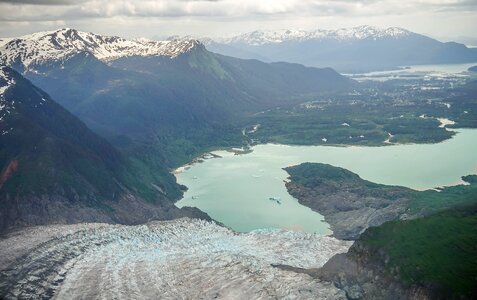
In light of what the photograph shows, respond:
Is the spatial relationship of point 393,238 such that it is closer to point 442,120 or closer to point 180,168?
point 180,168

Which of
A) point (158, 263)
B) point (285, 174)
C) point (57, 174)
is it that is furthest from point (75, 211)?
point (285, 174)

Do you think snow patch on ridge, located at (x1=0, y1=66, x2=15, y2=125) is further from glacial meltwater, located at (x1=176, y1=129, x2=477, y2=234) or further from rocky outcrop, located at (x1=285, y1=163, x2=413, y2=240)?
rocky outcrop, located at (x1=285, y1=163, x2=413, y2=240)

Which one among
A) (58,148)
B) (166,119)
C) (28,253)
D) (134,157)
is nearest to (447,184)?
(134,157)

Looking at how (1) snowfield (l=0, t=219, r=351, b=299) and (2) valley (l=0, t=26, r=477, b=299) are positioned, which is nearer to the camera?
(1) snowfield (l=0, t=219, r=351, b=299)

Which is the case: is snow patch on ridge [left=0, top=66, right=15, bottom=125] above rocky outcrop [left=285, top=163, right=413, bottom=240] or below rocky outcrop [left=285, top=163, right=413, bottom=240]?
above

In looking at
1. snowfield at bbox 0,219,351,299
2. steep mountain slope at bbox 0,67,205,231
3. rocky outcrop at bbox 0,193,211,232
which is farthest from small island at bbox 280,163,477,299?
steep mountain slope at bbox 0,67,205,231

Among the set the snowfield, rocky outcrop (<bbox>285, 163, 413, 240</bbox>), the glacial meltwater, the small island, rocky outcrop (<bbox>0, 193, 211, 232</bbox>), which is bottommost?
the glacial meltwater

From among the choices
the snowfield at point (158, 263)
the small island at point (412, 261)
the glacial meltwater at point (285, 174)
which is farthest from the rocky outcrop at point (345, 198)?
the small island at point (412, 261)
